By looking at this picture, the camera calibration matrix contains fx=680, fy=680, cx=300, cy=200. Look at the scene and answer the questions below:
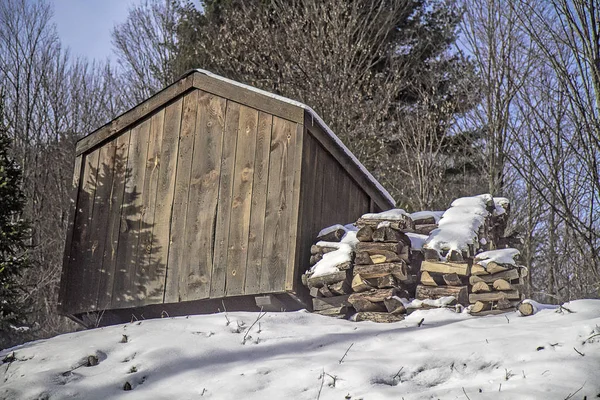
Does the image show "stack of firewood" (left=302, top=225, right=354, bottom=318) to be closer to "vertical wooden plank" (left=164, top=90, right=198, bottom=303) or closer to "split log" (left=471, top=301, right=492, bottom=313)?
"split log" (left=471, top=301, right=492, bottom=313)

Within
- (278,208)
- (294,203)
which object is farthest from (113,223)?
(294,203)

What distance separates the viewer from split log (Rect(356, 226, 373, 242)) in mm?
7698

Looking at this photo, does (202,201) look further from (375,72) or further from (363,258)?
(375,72)

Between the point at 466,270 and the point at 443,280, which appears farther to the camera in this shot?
the point at 443,280

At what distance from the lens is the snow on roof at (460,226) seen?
24.7 ft

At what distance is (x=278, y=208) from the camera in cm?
825

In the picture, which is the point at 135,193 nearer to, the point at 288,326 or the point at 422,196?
the point at 288,326

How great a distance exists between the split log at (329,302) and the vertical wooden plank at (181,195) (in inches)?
76.1

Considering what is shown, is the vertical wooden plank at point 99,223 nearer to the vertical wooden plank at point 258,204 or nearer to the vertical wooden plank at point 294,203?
the vertical wooden plank at point 258,204

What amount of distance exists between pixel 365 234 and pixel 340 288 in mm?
674

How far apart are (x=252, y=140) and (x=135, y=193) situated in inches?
75.2

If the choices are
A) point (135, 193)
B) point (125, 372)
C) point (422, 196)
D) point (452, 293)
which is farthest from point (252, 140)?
point (422, 196)

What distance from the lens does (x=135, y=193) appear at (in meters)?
9.37

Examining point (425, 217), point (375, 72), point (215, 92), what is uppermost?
point (375, 72)
